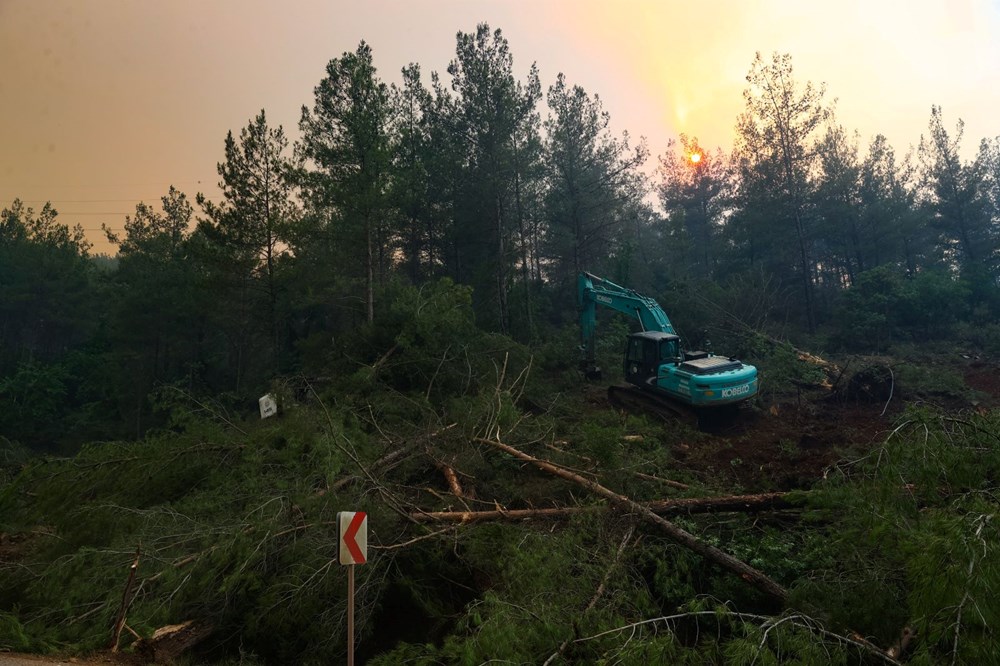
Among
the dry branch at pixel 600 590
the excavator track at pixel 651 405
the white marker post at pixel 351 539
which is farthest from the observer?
the excavator track at pixel 651 405

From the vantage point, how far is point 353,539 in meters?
3.95

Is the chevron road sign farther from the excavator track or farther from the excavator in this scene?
the excavator track

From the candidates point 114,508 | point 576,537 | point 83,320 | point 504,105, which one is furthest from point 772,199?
point 83,320

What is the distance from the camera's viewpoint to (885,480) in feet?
10.8

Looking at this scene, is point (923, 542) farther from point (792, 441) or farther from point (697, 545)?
point (792, 441)

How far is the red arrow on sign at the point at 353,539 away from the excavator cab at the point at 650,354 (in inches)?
361

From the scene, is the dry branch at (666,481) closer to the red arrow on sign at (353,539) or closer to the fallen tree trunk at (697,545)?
the fallen tree trunk at (697,545)

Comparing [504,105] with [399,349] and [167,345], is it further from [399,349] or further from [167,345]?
[167,345]

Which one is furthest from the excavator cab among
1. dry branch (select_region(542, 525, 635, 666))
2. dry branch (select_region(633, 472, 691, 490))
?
dry branch (select_region(542, 525, 635, 666))

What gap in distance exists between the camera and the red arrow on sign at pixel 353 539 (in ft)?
12.8

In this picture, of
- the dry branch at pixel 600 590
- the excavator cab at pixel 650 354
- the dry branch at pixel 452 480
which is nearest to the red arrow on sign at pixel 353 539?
the dry branch at pixel 600 590

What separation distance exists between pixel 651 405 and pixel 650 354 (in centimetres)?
118

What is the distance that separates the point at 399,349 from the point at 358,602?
766 centimetres

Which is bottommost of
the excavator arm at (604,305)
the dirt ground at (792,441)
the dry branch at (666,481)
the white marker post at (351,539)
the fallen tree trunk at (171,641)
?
the fallen tree trunk at (171,641)
